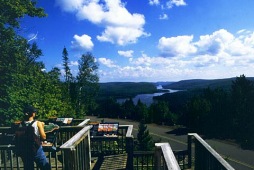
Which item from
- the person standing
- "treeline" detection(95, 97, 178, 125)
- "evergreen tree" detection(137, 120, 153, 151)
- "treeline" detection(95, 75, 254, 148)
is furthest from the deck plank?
"treeline" detection(95, 97, 178, 125)

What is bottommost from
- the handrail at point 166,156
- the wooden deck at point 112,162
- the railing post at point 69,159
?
the wooden deck at point 112,162

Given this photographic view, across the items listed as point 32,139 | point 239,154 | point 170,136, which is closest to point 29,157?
point 32,139

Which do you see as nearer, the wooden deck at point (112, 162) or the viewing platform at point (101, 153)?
the viewing platform at point (101, 153)

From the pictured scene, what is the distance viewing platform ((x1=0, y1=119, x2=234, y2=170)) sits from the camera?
393cm

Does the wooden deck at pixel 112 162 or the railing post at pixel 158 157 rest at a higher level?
the railing post at pixel 158 157

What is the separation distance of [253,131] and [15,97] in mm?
35789

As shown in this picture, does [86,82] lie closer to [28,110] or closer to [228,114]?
[228,114]

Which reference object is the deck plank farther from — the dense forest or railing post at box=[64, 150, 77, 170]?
the dense forest

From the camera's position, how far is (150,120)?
54.5 m

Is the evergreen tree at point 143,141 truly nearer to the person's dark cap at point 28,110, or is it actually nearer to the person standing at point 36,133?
the person standing at point 36,133

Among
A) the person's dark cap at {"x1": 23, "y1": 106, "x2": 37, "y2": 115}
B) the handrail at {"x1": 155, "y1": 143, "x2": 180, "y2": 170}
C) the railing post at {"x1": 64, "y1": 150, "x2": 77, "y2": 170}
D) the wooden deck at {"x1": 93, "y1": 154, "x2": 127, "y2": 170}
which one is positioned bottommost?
the wooden deck at {"x1": 93, "y1": 154, "x2": 127, "y2": 170}

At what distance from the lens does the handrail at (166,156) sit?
294cm

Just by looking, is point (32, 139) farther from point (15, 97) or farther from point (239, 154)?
point (239, 154)

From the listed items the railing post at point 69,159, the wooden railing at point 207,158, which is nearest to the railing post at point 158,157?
the wooden railing at point 207,158
